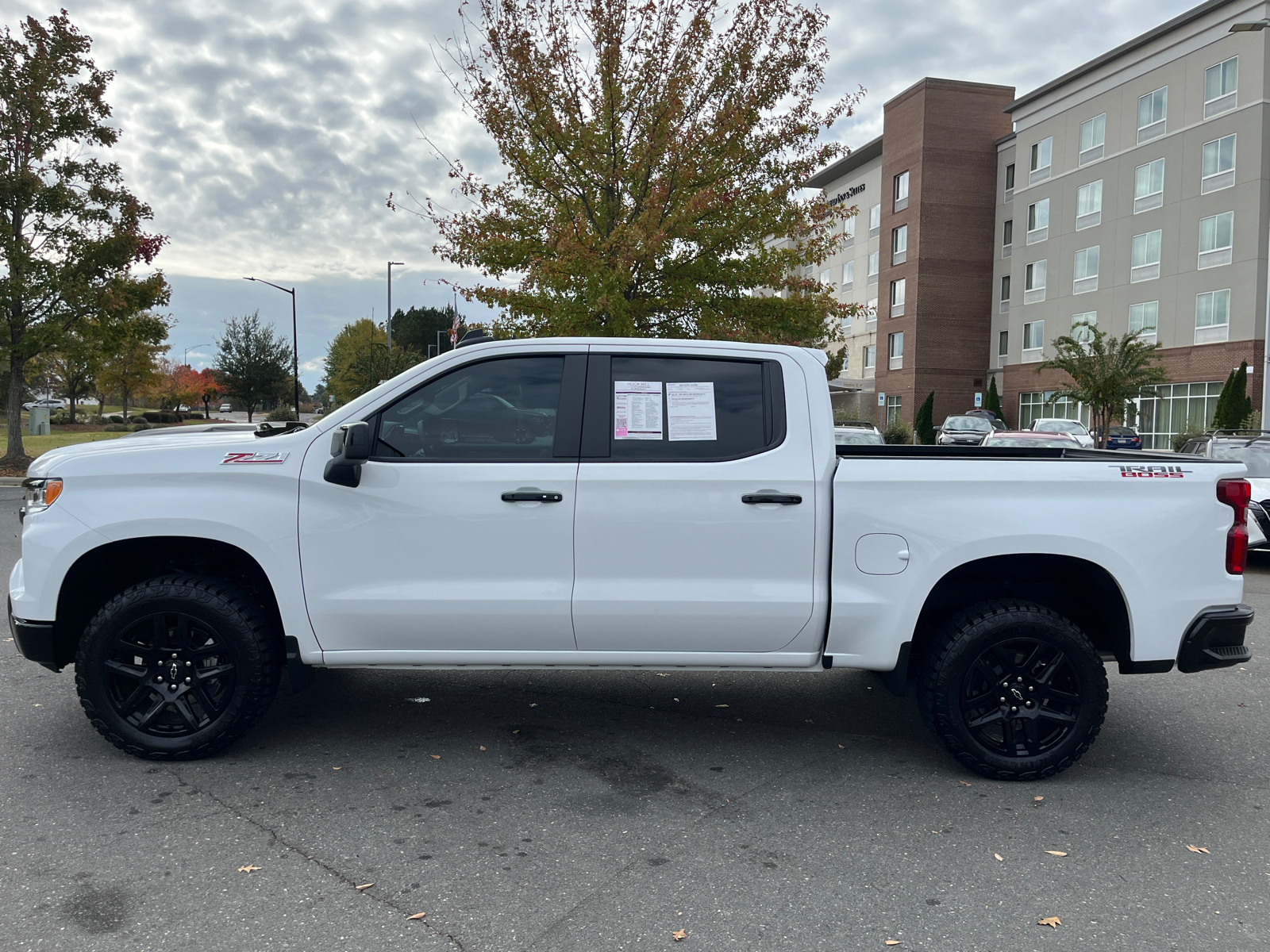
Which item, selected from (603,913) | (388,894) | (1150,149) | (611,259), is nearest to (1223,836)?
(603,913)

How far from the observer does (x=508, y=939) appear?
3.06 metres

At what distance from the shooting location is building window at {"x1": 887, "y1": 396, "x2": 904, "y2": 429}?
54250 millimetres

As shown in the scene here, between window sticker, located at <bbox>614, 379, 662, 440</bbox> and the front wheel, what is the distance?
1.63 meters

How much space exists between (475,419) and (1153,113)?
44.0 meters

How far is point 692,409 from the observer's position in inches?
179

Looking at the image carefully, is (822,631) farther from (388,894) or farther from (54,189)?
(54,189)

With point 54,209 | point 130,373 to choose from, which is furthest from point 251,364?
point 54,209

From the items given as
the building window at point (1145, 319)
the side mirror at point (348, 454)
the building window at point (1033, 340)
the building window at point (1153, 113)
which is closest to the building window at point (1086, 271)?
the building window at point (1145, 319)

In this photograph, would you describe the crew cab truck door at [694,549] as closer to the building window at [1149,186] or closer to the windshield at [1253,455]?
the windshield at [1253,455]

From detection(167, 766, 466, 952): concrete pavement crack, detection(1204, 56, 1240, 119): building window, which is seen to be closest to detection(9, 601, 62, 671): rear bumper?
detection(167, 766, 466, 952): concrete pavement crack

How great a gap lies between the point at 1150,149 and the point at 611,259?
34.5m

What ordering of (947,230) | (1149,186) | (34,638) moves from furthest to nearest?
(947,230) < (1149,186) < (34,638)

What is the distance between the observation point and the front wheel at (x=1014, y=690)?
4.39 m

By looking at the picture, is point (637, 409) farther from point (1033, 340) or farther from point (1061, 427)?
point (1033, 340)
